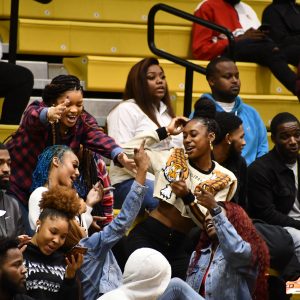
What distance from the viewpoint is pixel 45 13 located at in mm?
11047

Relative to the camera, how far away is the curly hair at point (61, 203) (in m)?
7.12

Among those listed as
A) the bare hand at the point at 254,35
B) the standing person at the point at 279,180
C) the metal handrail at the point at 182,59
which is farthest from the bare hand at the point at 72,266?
the bare hand at the point at 254,35

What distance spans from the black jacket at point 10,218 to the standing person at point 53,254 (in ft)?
0.87

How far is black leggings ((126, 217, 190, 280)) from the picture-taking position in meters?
8.10

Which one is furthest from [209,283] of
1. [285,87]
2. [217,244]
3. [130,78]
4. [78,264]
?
[285,87]

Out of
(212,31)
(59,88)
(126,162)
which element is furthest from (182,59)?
(126,162)

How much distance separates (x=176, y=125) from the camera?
28.1ft

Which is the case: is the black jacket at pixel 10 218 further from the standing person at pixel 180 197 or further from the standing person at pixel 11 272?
the standing person at pixel 11 272

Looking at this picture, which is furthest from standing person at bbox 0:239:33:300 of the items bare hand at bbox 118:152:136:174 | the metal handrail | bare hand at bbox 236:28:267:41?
bare hand at bbox 236:28:267:41

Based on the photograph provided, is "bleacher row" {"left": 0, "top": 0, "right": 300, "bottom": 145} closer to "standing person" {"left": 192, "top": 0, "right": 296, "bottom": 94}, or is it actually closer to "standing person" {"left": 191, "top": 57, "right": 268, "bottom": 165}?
"standing person" {"left": 192, "top": 0, "right": 296, "bottom": 94}

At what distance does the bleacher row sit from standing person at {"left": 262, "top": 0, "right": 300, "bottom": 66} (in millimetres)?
304

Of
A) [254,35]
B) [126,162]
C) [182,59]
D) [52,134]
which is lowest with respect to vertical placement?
[126,162]

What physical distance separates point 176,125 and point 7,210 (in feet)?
4.96

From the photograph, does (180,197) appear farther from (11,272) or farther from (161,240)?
(11,272)
